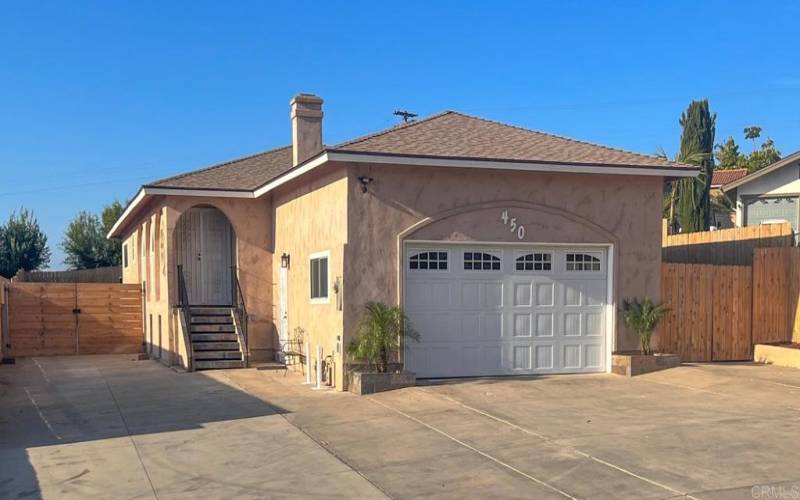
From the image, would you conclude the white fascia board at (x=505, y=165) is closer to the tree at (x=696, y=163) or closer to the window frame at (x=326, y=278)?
the window frame at (x=326, y=278)

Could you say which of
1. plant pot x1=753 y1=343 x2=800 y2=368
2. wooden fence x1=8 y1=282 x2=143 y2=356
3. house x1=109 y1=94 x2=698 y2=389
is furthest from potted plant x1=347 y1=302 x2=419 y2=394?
wooden fence x1=8 y1=282 x2=143 y2=356

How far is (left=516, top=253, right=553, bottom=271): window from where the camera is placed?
13505 mm

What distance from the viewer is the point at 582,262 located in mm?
13906

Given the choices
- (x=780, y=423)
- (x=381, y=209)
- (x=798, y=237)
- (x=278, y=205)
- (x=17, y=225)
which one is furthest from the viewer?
(x=17, y=225)

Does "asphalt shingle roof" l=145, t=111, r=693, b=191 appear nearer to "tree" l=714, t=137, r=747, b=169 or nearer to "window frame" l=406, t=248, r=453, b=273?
"window frame" l=406, t=248, r=453, b=273

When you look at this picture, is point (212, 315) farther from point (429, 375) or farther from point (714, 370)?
point (714, 370)

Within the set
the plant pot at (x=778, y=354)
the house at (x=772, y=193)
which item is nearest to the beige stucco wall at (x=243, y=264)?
the plant pot at (x=778, y=354)

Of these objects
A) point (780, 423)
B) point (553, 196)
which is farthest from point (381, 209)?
point (780, 423)

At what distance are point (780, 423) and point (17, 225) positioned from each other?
4399 cm

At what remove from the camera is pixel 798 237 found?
20.0m

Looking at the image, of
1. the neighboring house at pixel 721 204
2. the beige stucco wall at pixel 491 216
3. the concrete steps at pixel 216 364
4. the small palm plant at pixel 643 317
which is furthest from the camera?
the neighboring house at pixel 721 204

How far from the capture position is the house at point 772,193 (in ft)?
74.9

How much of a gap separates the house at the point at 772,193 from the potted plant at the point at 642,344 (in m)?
11.6

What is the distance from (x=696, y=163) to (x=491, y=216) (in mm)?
25102
